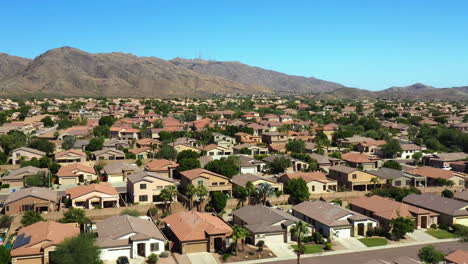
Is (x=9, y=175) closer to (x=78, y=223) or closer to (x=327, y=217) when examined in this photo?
(x=78, y=223)

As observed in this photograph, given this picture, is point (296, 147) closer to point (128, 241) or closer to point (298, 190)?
point (298, 190)

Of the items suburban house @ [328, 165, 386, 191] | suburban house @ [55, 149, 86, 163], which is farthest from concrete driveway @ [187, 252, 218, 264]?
suburban house @ [55, 149, 86, 163]

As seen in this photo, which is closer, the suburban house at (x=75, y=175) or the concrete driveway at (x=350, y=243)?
the concrete driveway at (x=350, y=243)

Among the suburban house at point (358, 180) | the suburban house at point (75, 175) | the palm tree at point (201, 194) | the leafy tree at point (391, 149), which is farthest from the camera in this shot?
the leafy tree at point (391, 149)

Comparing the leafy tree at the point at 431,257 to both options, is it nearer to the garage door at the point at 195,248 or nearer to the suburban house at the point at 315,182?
the garage door at the point at 195,248

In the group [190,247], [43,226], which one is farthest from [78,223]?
[190,247]

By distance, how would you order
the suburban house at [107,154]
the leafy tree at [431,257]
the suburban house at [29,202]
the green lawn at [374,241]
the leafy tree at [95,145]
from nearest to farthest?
the leafy tree at [431,257] < the green lawn at [374,241] < the suburban house at [29,202] < the suburban house at [107,154] < the leafy tree at [95,145]

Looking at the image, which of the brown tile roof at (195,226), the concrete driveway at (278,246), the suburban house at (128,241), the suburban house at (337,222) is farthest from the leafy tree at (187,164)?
the concrete driveway at (278,246)

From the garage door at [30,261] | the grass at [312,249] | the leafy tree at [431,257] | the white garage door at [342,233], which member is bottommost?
the grass at [312,249]
